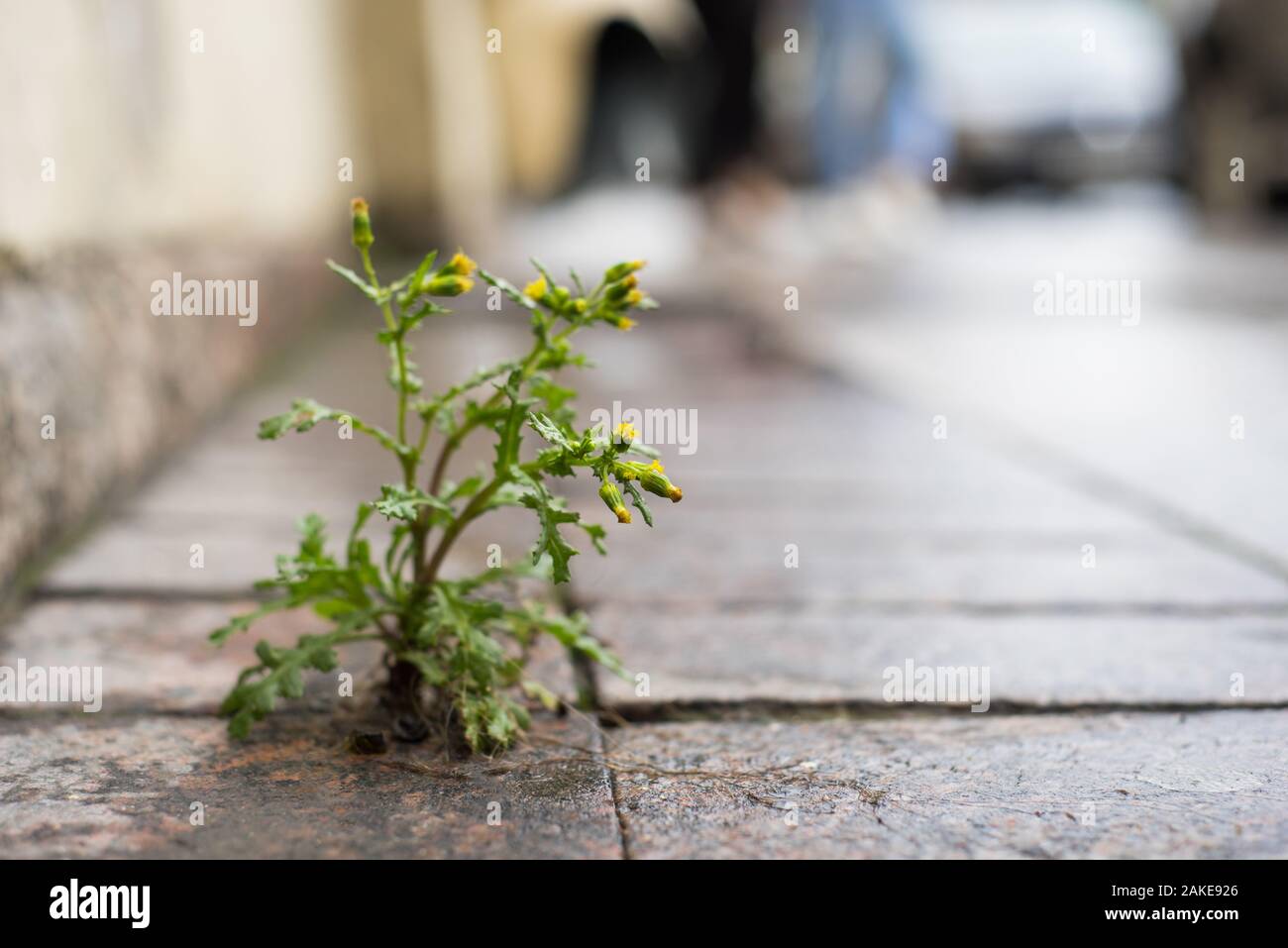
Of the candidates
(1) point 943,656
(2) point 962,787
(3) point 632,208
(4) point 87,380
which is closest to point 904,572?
(1) point 943,656

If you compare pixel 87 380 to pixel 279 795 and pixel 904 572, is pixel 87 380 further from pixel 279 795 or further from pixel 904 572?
pixel 904 572

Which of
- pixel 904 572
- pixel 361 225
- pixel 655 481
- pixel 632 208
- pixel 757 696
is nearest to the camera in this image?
pixel 655 481

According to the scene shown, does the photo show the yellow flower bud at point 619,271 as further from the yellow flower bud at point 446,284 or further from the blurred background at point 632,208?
the blurred background at point 632,208

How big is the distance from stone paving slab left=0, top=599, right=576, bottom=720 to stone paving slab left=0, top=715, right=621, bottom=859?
6cm

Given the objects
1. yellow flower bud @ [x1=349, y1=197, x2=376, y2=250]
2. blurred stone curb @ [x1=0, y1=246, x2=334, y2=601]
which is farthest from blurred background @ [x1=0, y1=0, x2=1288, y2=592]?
yellow flower bud @ [x1=349, y1=197, x2=376, y2=250]

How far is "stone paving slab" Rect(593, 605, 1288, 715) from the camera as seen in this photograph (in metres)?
1.44

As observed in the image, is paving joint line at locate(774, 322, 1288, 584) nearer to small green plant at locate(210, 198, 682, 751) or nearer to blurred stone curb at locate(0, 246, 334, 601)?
small green plant at locate(210, 198, 682, 751)

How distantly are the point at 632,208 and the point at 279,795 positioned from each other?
9.56 meters

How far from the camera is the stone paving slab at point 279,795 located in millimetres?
1045

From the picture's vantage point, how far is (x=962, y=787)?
1187 mm

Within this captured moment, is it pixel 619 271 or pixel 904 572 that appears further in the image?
pixel 904 572
